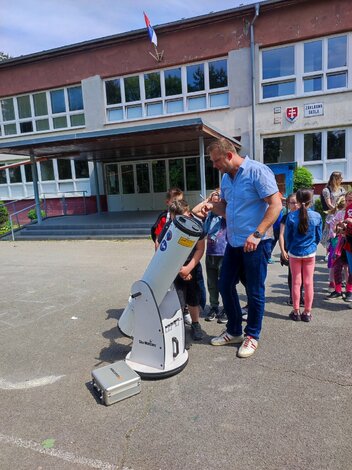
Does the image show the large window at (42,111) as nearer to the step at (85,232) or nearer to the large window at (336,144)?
the step at (85,232)

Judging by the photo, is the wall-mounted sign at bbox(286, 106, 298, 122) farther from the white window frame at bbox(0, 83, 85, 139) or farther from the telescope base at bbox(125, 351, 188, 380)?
the telescope base at bbox(125, 351, 188, 380)

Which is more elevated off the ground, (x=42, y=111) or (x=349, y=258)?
(x=42, y=111)

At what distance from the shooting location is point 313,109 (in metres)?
13.1

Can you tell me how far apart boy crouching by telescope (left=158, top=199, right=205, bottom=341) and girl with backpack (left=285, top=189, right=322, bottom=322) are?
3.94 feet

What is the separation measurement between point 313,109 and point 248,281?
1201 cm

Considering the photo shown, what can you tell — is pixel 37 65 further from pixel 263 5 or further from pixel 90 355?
pixel 90 355

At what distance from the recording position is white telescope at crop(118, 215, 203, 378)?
2.87 metres

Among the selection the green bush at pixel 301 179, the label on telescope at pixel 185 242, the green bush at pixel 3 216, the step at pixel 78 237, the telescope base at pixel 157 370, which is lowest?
the step at pixel 78 237

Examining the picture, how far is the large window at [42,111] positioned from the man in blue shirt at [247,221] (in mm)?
14978

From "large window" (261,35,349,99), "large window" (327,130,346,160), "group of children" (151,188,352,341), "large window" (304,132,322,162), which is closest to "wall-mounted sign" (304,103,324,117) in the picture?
"large window" (261,35,349,99)

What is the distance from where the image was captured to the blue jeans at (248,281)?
10.4 feet

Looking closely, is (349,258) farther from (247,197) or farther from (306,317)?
(247,197)

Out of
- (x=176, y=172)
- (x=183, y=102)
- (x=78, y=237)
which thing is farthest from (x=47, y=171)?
(x=183, y=102)

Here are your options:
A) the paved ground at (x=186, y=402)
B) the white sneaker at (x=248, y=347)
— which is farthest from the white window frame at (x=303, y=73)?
the white sneaker at (x=248, y=347)
